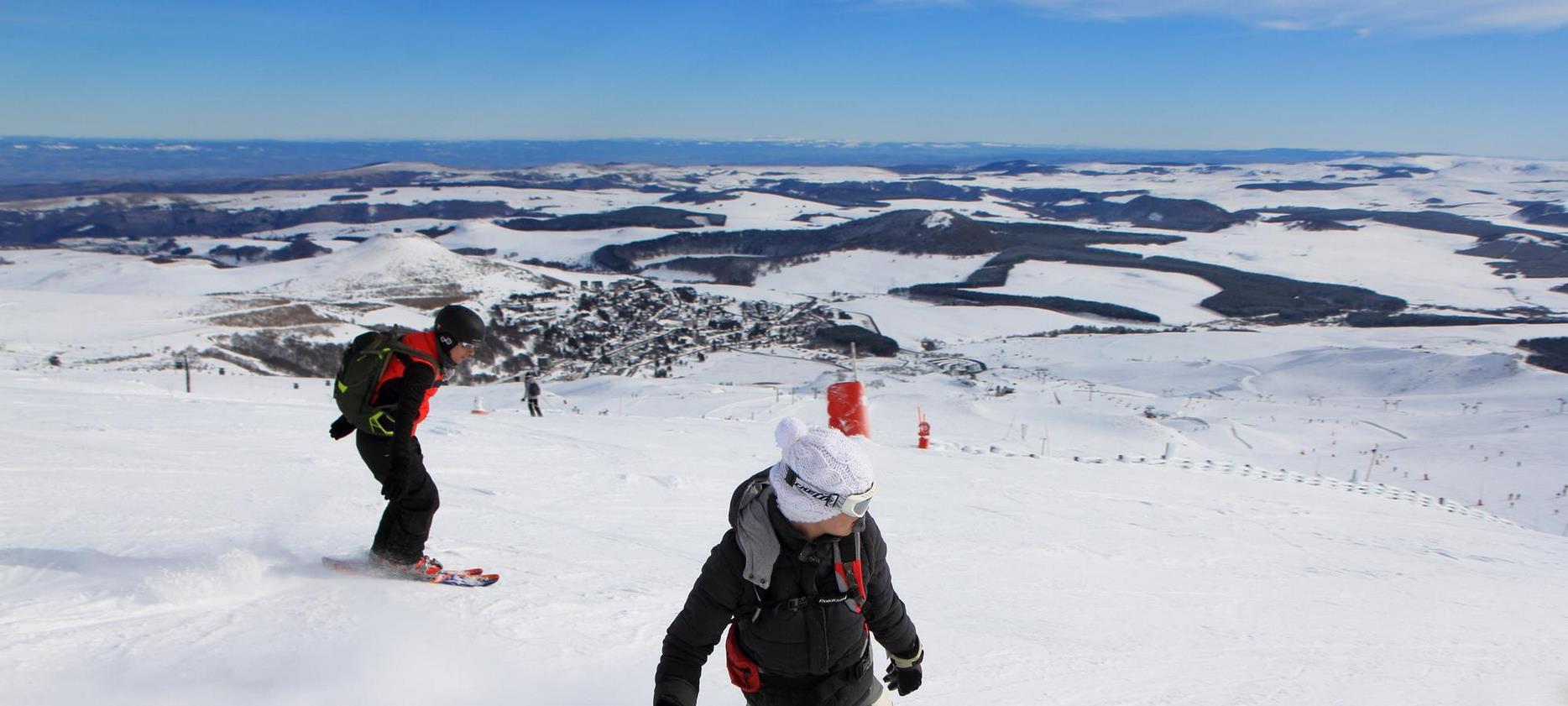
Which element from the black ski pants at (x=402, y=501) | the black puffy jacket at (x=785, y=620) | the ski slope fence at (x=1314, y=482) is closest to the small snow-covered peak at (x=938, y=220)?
the ski slope fence at (x=1314, y=482)

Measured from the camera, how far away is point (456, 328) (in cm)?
427

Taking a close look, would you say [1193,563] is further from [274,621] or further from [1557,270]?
[1557,270]

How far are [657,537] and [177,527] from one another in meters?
3.10

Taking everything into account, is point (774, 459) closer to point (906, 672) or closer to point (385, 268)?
point (906, 672)

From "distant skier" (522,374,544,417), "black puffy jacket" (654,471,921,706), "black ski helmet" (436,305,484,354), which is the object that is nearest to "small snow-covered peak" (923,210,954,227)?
"distant skier" (522,374,544,417)

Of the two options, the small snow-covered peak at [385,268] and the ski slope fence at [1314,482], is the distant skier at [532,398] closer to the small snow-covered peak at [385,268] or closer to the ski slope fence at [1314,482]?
the ski slope fence at [1314,482]

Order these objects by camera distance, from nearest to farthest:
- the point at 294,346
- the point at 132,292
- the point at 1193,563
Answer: the point at 1193,563
the point at 294,346
the point at 132,292

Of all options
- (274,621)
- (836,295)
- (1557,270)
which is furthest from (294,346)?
(1557,270)

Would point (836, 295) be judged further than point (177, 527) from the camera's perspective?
Yes

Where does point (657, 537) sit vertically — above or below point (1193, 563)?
above

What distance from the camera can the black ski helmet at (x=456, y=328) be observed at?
14.0 ft

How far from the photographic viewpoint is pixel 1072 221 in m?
139

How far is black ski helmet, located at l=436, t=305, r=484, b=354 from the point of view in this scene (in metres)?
4.26

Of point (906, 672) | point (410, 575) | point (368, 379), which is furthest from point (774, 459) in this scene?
point (906, 672)
